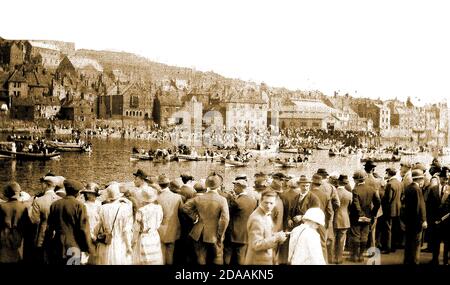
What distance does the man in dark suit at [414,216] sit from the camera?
176 inches

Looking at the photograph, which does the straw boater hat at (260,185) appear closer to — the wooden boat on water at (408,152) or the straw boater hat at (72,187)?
the straw boater hat at (72,187)

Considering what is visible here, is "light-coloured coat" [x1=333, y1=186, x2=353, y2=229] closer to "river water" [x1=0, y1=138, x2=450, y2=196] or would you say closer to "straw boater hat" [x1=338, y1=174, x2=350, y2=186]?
"straw boater hat" [x1=338, y1=174, x2=350, y2=186]

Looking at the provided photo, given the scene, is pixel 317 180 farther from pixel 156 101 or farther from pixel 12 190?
pixel 156 101

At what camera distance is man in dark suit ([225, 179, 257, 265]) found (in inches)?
162

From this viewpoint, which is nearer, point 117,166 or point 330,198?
point 330,198

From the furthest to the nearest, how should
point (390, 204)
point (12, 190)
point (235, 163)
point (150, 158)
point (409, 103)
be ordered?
point (409, 103), point (235, 163), point (150, 158), point (390, 204), point (12, 190)

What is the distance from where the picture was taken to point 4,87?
5.88 metres

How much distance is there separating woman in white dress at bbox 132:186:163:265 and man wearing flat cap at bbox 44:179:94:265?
0.33 meters

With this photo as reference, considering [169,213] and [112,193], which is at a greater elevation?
[112,193]

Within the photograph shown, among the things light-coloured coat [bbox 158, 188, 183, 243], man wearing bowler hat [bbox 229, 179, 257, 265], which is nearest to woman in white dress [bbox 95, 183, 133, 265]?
light-coloured coat [bbox 158, 188, 183, 243]

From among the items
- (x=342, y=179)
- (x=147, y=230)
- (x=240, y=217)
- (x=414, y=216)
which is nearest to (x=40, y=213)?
(x=147, y=230)

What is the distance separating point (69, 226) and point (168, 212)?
75 cm

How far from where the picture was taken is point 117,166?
→ 6.12 metres
